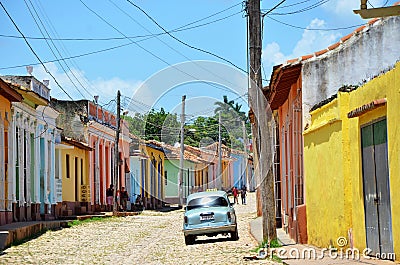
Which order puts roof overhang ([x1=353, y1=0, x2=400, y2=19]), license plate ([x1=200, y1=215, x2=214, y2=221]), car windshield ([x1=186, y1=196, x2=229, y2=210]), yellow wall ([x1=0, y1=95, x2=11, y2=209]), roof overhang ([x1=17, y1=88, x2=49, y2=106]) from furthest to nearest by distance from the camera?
roof overhang ([x1=17, y1=88, x2=49, y2=106]) → yellow wall ([x1=0, y1=95, x2=11, y2=209]) → car windshield ([x1=186, y1=196, x2=229, y2=210]) → license plate ([x1=200, y1=215, x2=214, y2=221]) → roof overhang ([x1=353, y1=0, x2=400, y2=19])

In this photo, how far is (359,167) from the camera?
12.6 meters

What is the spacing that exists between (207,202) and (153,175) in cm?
3565

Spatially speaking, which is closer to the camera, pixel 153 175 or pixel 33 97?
pixel 33 97

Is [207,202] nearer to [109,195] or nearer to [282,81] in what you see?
[282,81]

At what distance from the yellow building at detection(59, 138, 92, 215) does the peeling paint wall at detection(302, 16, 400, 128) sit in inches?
702

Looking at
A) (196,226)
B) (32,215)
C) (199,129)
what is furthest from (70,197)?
(199,129)

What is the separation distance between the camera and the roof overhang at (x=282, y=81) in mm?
17016

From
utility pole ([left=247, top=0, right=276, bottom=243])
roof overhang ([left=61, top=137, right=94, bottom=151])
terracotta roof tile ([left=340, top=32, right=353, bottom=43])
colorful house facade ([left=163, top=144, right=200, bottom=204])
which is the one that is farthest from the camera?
colorful house facade ([left=163, top=144, right=200, bottom=204])

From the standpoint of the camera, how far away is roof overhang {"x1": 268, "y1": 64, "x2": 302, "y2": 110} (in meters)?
17.0

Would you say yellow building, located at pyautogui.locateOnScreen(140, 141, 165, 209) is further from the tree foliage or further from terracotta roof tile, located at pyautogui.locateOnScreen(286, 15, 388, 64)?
terracotta roof tile, located at pyautogui.locateOnScreen(286, 15, 388, 64)

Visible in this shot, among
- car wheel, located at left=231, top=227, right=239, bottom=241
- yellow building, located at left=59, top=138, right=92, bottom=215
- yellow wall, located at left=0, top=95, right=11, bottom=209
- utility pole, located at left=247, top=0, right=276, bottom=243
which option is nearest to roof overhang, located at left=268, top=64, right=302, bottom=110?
utility pole, located at left=247, top=0, right=276, bottom=243

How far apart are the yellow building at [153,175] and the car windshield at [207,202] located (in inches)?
1177

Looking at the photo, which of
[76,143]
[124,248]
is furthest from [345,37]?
[76,143]

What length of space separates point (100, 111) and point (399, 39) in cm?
3200
